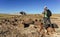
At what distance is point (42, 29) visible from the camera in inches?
634

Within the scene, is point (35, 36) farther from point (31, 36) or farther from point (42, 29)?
point (42, 29)

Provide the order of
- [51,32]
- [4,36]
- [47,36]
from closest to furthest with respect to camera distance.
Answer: [4,36]
[47,36]
[51,32]

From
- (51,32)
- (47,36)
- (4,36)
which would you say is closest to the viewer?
(4,36)

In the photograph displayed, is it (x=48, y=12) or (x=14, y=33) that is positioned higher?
(x=48, y=12)

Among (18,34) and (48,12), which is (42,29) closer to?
(48,12)

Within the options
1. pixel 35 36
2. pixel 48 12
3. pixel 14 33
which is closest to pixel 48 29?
pixel 48 12

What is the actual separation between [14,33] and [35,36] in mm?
1517

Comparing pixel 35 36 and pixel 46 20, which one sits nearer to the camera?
pixel 35 36

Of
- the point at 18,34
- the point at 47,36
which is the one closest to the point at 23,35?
the point at 18,34

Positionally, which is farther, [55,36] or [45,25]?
[45,25]

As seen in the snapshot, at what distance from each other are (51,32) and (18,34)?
13.7 feet

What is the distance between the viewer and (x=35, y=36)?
12859mm

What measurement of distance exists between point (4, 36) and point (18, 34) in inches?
37.5

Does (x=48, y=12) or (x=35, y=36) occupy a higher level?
(x=48, y=12)
